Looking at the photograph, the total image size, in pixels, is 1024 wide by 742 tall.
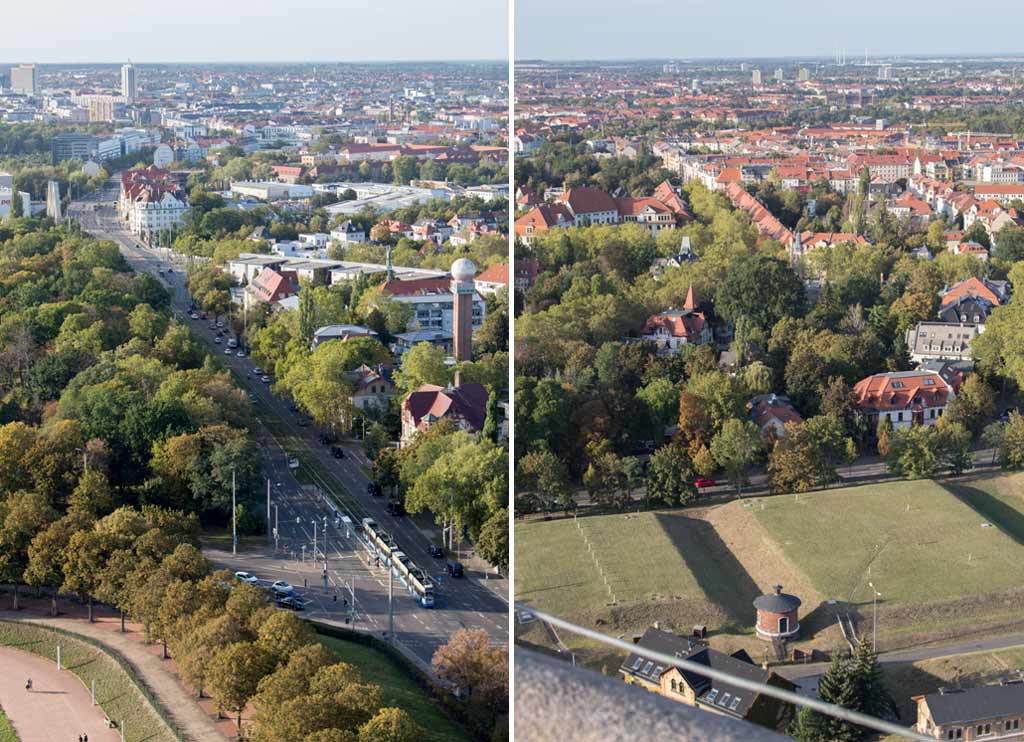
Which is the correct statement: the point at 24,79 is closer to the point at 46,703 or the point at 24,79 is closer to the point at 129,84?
the point at 129,84

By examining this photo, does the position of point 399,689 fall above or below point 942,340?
below

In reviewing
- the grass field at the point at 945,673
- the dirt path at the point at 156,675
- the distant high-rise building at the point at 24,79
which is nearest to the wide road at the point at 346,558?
the dirt path at the point at 156,675

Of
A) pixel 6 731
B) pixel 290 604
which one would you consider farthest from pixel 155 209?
pixel 6 731

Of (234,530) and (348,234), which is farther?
(348,234)

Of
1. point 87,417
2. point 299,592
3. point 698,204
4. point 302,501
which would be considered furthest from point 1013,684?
point 698,204

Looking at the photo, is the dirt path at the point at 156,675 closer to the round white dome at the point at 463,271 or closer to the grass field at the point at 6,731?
the grass field at the point at 6,731

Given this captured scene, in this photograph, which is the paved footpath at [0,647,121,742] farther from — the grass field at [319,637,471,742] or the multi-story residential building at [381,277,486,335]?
the multi-story residential building at [381,277,486,335]
